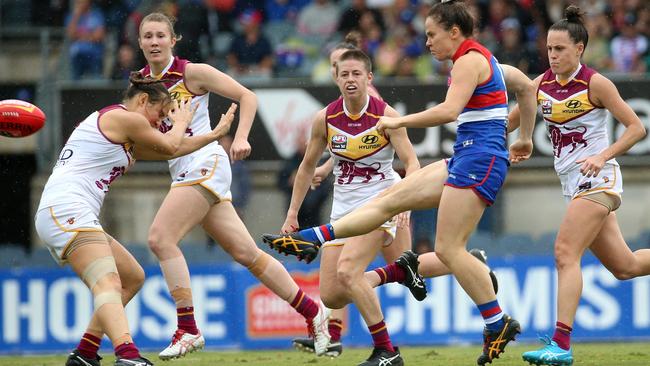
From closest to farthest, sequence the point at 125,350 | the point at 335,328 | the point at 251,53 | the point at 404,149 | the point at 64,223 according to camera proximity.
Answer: the point at 125,350, the point at 64,223, the point at 404,149, the point at 335,328, the point at 251,53

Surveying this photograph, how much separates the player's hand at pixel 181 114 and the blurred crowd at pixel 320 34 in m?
5.53

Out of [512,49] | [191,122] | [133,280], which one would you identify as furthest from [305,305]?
[512,49]

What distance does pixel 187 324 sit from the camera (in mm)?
8633

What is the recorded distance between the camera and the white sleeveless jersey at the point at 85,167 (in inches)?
299

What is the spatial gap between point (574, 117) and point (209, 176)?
2724 millimetres

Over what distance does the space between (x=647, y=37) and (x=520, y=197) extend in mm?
2678

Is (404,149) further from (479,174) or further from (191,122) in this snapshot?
(191,122)

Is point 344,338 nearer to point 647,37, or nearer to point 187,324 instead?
point 187,324

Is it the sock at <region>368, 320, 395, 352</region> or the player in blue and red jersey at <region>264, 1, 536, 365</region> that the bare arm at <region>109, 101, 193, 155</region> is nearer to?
the player in blue and red jersey at <region>264, 1, 536, 365</region>

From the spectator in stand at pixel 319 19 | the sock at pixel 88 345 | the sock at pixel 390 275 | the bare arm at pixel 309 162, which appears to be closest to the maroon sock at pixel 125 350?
the sock at pixel 88 345

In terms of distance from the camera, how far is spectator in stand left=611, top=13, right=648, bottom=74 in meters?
14.6

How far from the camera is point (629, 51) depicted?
14.7 metres

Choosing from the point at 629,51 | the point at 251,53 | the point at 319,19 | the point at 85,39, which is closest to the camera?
the point at 629,51

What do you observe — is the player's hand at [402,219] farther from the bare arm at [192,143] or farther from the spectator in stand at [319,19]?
the spectator in stand at [319,19]
